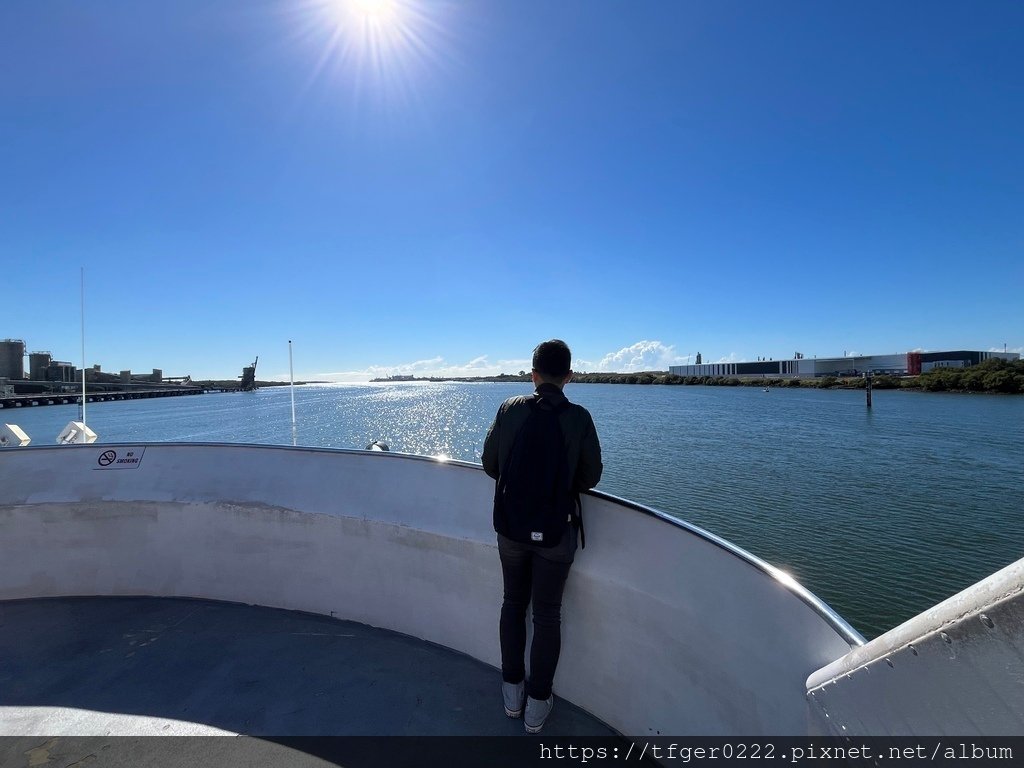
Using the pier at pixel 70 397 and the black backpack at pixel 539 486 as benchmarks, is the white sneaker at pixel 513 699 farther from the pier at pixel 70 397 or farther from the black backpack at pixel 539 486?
the pier at pixel 70 397

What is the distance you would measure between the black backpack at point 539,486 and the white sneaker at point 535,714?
0.78m

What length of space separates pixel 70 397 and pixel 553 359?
109356 millimetres

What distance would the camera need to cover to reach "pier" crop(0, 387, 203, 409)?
7112 centimetres

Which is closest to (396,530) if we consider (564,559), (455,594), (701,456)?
(455,594)

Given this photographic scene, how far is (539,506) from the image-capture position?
6.36ft

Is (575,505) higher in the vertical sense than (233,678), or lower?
higher

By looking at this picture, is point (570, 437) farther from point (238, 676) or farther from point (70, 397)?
point (70, 397)

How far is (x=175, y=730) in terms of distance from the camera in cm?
215

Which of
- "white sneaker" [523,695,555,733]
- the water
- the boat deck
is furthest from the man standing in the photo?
the water

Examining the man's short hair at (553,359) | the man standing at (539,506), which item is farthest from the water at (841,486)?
the man's short hair at (553,359)

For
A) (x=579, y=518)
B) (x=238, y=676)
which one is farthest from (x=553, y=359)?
(x=238, y=676)

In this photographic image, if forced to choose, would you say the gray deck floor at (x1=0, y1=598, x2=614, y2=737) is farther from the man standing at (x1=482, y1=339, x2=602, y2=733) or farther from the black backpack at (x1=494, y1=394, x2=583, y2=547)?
the black backpack at (x1=494, y1=394, x2=583, y2=547)

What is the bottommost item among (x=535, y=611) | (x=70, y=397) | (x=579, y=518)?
(x=535, y=611)

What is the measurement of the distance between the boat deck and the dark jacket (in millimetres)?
1201
